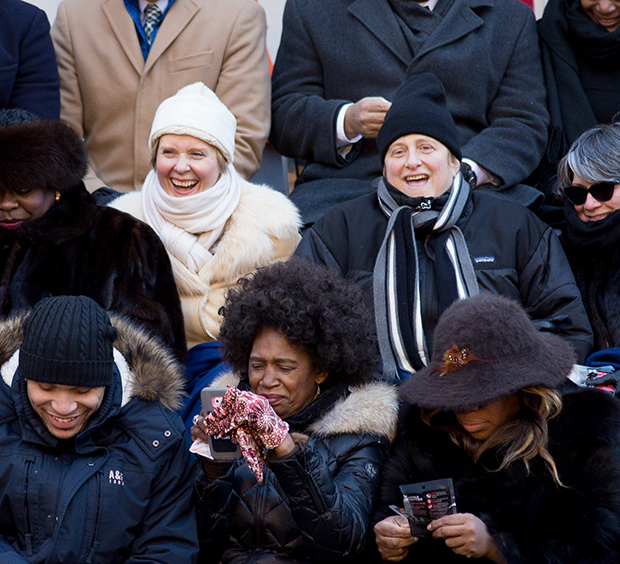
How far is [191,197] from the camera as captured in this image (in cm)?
436

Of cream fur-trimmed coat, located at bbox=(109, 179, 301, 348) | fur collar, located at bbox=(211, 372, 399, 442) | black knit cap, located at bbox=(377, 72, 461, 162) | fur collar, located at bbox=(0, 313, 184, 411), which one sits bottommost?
cream fur-trimmed coat, located at bbox=(109, 179, 301, 348)

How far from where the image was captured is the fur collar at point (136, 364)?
3240mm

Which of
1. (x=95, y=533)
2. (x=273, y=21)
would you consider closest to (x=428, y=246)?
(x=95, y=533)

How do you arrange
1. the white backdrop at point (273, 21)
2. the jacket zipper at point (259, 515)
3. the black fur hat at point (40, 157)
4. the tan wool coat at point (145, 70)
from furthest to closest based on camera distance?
1. the white backdrop at point (273, 21)
2. the tan wool coat at point (145, 70)
3. the black fur hat at point (40, 157)
4. the jacket zipper at point (259, 515)

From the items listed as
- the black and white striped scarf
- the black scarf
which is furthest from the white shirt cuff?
the black scarf

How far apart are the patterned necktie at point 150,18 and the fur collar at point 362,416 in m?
2.69

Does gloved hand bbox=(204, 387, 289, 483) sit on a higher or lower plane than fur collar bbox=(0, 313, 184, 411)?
higher

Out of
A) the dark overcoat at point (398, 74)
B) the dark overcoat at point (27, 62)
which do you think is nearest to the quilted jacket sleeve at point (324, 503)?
the dark overcoat at point (398, 74)

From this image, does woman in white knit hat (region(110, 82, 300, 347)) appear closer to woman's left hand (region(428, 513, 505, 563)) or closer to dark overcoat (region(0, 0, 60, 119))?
dark overcoat (region(0, 0, 60, 119))

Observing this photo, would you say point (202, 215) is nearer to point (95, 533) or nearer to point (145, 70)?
point (145, 70)

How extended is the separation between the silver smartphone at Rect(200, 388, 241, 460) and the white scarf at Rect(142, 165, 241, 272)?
5.05ft

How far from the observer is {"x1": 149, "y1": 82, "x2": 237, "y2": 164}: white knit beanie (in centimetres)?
438

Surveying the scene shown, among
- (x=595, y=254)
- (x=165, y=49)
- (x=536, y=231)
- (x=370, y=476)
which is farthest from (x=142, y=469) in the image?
(x=165, y=49)

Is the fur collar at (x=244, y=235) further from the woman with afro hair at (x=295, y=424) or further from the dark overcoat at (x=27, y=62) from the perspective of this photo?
the woman with afro hair at (x=295, y=424)
